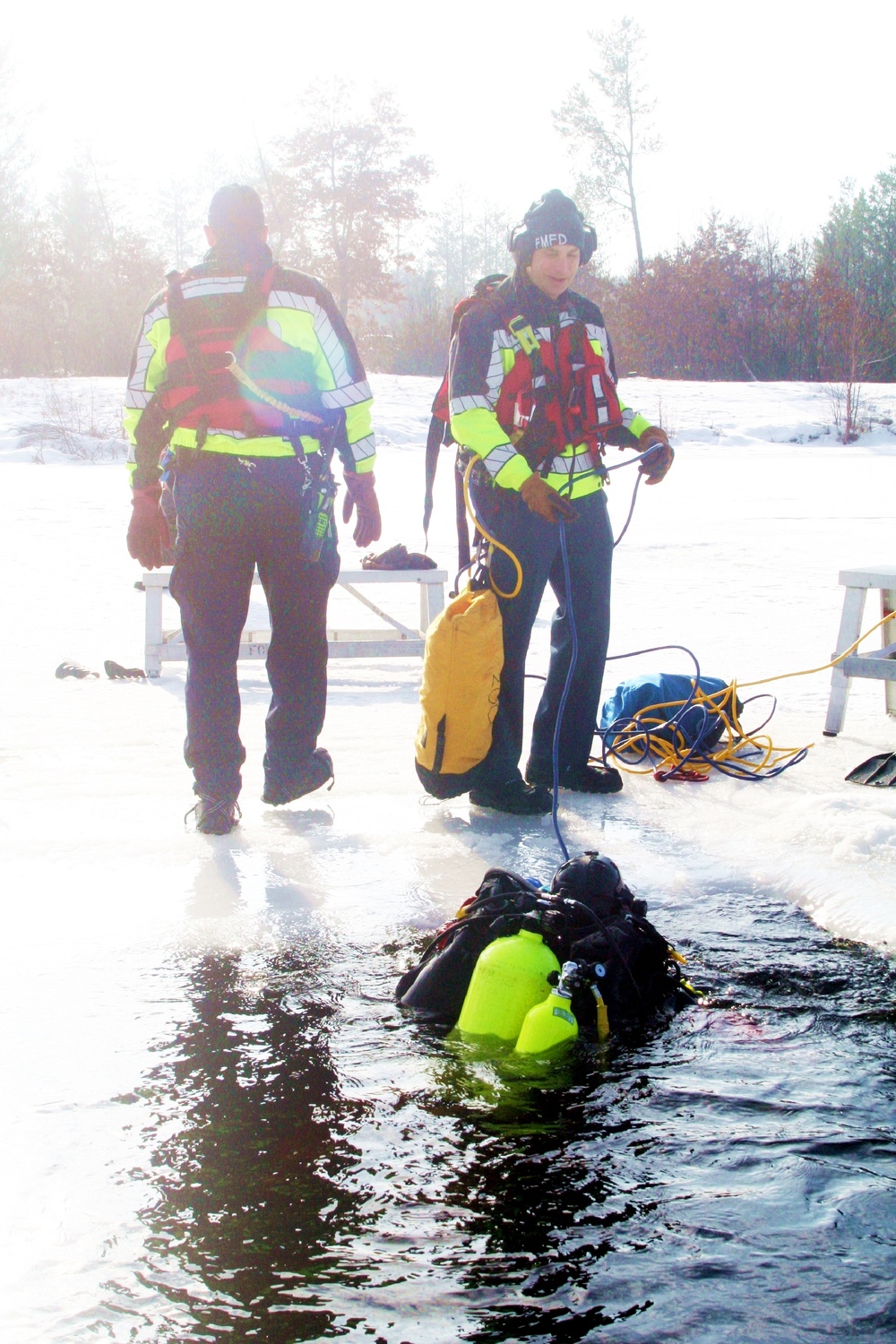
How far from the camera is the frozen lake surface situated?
177 centimetres

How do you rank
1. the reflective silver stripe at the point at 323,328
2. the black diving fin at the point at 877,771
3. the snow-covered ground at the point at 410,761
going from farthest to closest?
the black diving fin at the point at 877,771
the reflective silver stripe at the point at 323,328
the snow-covered ground at the point at 410,761

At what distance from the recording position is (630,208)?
3553 centimetres

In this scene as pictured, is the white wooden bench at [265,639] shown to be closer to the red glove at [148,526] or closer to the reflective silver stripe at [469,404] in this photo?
the red glove at [148,526]

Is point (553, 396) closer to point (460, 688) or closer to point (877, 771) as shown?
point (460, 688)

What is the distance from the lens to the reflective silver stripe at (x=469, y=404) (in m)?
3.82

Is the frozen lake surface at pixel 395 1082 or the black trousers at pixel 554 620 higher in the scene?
the black trousers at pixel 554 620

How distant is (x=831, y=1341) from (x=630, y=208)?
37097 mm

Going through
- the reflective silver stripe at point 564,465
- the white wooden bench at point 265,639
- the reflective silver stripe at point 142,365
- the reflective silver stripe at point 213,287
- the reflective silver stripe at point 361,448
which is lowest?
the white wooden bench at point 265,639

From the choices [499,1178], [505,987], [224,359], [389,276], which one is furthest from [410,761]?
[389,276]

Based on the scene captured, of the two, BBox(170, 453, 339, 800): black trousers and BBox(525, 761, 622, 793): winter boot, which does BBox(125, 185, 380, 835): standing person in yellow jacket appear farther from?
BBox(525, 761, 622, 793): winter boot

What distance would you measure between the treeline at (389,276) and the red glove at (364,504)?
49.7ft

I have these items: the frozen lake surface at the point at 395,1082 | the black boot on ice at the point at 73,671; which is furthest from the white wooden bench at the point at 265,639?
the frozen lake surface at the point at 395,1082

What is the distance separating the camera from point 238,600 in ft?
12.2

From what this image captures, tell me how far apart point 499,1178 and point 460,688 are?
199cm
